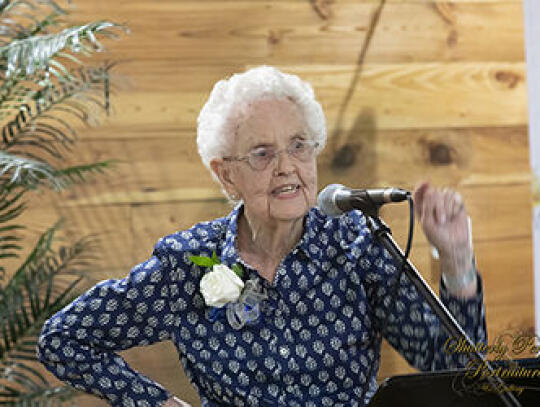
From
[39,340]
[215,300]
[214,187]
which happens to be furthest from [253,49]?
[39,340]

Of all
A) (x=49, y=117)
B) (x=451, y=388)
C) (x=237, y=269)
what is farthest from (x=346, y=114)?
(x=451, y=388)

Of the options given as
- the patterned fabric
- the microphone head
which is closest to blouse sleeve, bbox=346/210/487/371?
the patterned fabric

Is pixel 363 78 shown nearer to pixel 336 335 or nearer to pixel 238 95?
pixel 238 95

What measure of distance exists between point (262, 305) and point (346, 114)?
87 centimetres

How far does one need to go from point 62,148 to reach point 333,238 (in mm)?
885

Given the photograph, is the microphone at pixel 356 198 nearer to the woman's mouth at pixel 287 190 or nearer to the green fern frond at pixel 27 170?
the woman's mouth at pixel 287 190

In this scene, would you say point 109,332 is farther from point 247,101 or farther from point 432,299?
point 432,299

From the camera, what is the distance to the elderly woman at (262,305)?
6.30 feet

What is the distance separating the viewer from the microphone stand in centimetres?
119

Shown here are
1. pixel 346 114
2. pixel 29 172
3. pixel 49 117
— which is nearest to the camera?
pixel 29 172

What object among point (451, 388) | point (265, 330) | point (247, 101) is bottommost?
point (265, 330)

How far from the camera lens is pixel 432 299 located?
132cm

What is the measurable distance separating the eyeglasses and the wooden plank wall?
561 mm

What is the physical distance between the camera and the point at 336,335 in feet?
6.36
